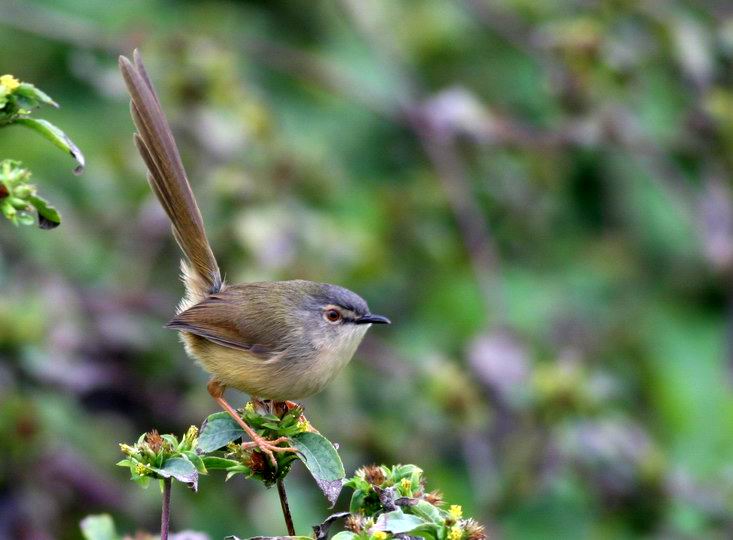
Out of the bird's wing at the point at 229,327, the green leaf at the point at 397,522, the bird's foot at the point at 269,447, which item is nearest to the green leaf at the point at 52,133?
the bird's foot at the point at 269,447

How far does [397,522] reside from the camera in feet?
6.79

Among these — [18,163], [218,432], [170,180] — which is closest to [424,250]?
[170,180]

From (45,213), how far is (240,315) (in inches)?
59.2

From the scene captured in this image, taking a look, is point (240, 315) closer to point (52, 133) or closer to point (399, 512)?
point (52, 133)

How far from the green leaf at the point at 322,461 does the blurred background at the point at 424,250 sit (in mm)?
2155

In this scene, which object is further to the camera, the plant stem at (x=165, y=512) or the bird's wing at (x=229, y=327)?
the bird's wing at (x=229, y=327)

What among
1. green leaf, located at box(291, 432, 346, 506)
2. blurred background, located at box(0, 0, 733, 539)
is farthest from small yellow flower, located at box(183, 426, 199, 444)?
blurred background, located at box(0, 0, 733, 539)

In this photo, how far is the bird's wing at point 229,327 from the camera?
362cm

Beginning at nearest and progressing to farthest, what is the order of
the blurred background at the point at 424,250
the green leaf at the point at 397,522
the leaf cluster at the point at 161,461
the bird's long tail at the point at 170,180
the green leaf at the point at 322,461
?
Result: the green leaf at the point at 397,522
the leaf cluster at the point at 161,461
the green leaf at the point at 322,461
the bird's long tail at the point at 170,180
the blurred background at the point at 424,250

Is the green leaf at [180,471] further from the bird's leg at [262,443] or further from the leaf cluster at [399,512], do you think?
the leaf cluster at [399,512]

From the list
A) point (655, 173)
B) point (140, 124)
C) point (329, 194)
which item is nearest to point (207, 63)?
point (329, 194)

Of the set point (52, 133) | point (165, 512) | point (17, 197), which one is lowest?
point (165, 512)

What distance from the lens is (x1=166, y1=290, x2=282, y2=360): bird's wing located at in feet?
11.9

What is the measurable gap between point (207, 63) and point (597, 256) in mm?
3136
